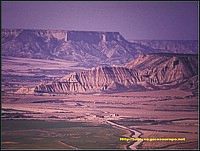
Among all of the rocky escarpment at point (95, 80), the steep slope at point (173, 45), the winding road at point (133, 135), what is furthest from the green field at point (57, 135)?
the steep slope at point (173, 45)

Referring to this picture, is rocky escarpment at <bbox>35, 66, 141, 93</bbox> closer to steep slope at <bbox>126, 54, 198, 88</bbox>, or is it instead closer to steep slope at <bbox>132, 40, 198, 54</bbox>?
steep slope at <bbox>126, 54, 198, 88</bbox>

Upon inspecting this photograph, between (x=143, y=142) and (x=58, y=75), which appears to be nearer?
(x=143, y=142)

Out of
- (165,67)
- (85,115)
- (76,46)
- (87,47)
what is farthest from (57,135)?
(165,67)

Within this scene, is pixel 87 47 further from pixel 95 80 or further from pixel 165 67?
pixel 165 67

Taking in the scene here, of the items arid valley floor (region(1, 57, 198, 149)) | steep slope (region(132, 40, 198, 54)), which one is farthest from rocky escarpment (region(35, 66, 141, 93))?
steep slope (region(132, 40, 198, 54))

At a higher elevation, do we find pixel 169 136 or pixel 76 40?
pixel 76 40

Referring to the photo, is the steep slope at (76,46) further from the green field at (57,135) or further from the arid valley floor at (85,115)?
the green field at (57,135)

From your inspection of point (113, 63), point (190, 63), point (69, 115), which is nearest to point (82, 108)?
point (69, 115)

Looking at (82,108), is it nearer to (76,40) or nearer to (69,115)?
(69,115)
